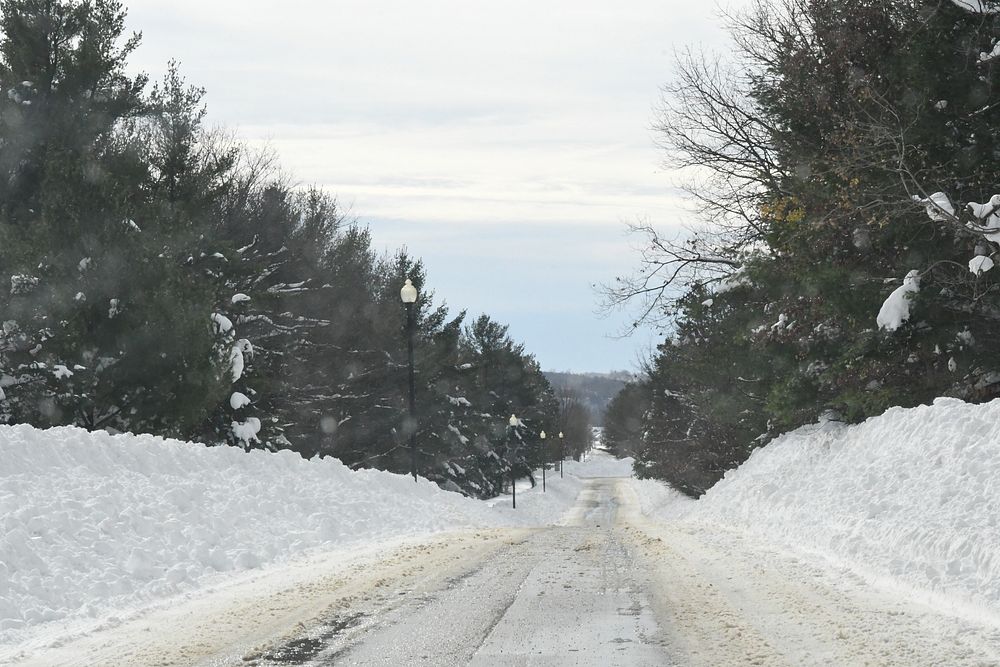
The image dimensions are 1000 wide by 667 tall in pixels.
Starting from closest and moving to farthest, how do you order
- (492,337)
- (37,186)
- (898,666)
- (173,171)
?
1. (898,666)
2. (37,186)
3. (173,171)
4. (492,337)

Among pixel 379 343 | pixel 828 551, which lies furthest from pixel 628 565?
pixel 379 343

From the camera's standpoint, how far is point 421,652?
615 cm

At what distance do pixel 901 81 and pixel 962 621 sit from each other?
1051cm

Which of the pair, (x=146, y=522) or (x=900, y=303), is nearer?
(x=146, y=522)

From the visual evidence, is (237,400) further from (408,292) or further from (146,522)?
(146,522)

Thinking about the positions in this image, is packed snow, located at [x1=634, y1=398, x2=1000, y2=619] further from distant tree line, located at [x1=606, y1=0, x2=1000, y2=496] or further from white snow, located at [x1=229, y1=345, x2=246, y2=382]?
white snow, located at [x1=229, y1=345, x2=246, y2=382]

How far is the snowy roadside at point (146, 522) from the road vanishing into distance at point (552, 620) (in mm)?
558

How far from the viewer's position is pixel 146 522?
1073 centimetres

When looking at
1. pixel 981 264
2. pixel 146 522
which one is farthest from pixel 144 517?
pixel 981 264

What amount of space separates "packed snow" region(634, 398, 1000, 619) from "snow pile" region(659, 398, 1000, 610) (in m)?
0.01

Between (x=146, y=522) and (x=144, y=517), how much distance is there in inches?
5.8

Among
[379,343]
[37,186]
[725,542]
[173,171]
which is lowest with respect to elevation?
[725,542]

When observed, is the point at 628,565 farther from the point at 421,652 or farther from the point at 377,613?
the point at 421,652

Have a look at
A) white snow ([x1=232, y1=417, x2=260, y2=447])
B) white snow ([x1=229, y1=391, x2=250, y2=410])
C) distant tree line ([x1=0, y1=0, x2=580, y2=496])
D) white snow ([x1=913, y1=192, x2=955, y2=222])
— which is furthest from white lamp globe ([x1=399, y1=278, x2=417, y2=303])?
white snow ([x1=913, y1=192, x2=955, y2=222])
